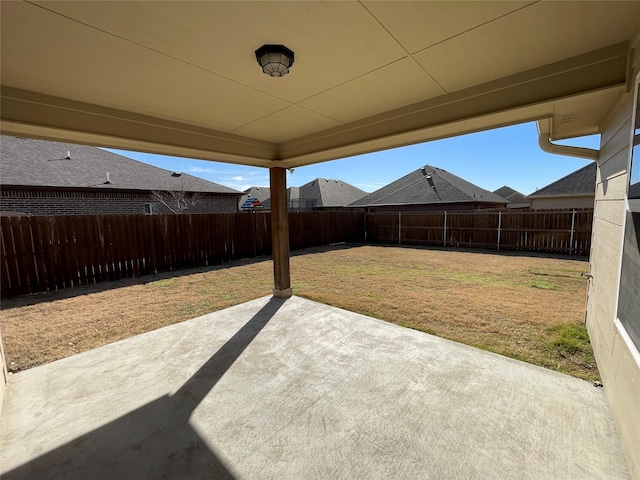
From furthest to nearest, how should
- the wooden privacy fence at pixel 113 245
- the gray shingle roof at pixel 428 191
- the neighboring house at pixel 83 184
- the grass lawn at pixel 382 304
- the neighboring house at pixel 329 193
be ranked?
1. the neighboring house at pixel 329 193
2. the gray shingle roof at pixel 428 191
3. the neighboring house at pixel 83 184
4. the wooden privacy fence at pixel 113 245
5. the grass lawn at pixel 382 304

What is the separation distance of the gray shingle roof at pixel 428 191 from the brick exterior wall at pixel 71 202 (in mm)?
13964

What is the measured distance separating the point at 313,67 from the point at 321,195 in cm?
2162

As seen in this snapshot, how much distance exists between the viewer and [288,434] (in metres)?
1.94

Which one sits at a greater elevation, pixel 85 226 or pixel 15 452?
pixel 85 226

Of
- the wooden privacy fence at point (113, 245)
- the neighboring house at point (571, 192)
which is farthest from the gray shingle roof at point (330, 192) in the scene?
the wooden privacy fence at point (113, 245)

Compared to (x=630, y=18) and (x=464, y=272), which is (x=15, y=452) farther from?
(x=464, y=272)

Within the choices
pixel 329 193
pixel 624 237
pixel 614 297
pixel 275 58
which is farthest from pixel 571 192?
pixel 275 58

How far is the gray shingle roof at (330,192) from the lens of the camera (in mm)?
23484

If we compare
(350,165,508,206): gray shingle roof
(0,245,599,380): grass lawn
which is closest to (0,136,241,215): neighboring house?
(0,245,599,380): grass lawn

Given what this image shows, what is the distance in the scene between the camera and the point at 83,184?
10461 mm

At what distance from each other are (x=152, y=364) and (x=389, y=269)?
242 inches

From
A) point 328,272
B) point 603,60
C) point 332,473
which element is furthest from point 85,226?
point 603,60

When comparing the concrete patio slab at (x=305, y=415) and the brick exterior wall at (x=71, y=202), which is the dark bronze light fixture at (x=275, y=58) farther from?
the brick exterior wall at (x=71, y=202)

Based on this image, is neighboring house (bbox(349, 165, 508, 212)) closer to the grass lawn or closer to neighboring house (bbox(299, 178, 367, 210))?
neighboring house (bbox(299, 178, 367, 210))
